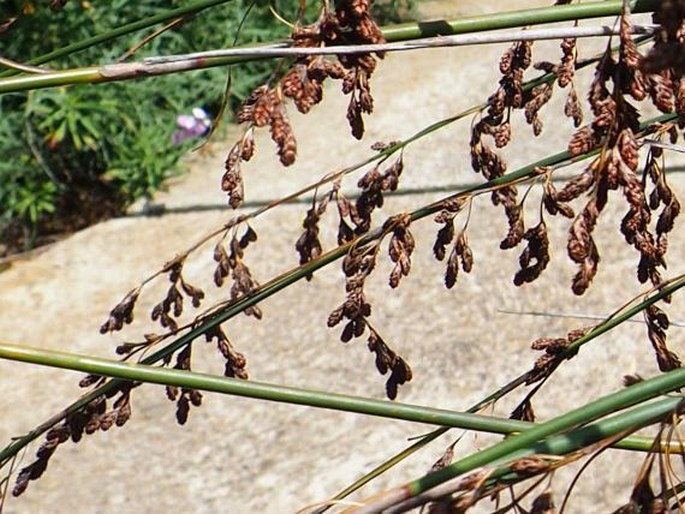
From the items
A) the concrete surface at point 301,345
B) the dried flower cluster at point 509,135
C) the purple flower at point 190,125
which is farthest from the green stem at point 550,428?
the purple flower at point 190,125

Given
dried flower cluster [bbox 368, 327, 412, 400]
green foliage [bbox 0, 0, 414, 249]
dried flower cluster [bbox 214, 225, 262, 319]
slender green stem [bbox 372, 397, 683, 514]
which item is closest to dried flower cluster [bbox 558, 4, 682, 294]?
slender green stem [bbox 372, 397, 683, 514]

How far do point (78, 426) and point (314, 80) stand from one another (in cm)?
57

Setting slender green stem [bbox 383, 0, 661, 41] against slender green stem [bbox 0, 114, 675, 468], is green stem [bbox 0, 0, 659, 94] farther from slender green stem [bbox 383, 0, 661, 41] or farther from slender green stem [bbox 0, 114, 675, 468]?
slender green stem [bbox 0, 114, 675, 468]

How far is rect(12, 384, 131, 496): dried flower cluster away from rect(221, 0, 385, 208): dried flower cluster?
32cm

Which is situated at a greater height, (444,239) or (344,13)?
(344,13)

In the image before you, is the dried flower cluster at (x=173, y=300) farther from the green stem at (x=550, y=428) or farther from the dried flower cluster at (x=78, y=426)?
the green stem at (x=550, y=428)

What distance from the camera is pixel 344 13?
3.85ft

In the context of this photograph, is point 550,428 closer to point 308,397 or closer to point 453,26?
point 308,397

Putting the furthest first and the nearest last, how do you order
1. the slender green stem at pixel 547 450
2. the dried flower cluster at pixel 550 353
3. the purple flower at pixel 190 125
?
the purple flower at pixel 190 125, the dried flower cluster at pixel 550 353, the slender green stem at pixel 547 450

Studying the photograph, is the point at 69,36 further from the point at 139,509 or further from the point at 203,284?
the point at 139,509

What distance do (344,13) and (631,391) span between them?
40 centimetres

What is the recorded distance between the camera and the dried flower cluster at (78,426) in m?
1.46

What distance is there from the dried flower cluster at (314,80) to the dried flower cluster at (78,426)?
32 cm

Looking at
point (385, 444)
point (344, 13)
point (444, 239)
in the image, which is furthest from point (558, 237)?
point (344, 13)
